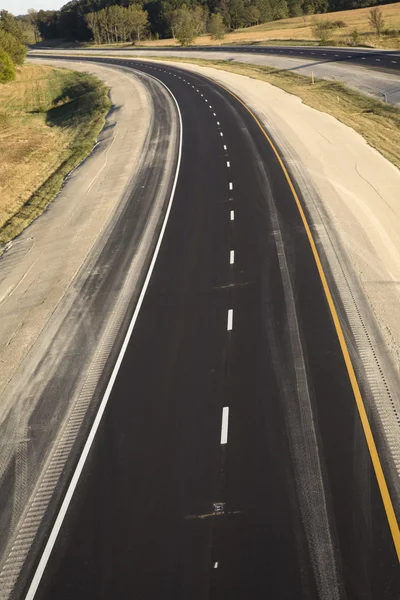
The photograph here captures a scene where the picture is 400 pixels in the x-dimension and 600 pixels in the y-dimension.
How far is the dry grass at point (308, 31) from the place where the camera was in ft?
264

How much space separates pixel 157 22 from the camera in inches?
5531

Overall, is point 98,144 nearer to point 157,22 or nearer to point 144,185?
point 144,185

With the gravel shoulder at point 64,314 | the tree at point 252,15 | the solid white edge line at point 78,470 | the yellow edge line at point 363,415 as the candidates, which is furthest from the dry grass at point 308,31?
the solid white edge line at point 78,470

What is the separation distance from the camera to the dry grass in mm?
80494

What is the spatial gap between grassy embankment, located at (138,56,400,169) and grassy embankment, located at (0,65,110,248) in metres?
16.8

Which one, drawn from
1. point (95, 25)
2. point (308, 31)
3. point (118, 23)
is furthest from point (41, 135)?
point (95, 25)

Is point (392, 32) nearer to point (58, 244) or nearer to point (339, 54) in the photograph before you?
point (339, 54)

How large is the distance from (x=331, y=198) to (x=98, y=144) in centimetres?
2013

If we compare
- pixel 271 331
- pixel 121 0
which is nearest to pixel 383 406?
pixel 271 331

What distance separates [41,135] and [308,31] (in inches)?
2941

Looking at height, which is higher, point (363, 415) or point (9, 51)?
point (9, 51)

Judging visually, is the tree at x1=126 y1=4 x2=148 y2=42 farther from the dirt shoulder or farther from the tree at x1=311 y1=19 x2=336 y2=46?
the dirt shoulder

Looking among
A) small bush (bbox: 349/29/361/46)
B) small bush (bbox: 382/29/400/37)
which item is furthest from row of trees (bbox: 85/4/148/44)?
small bush (bbox: 349/29/361/46)

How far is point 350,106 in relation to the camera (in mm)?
44750
